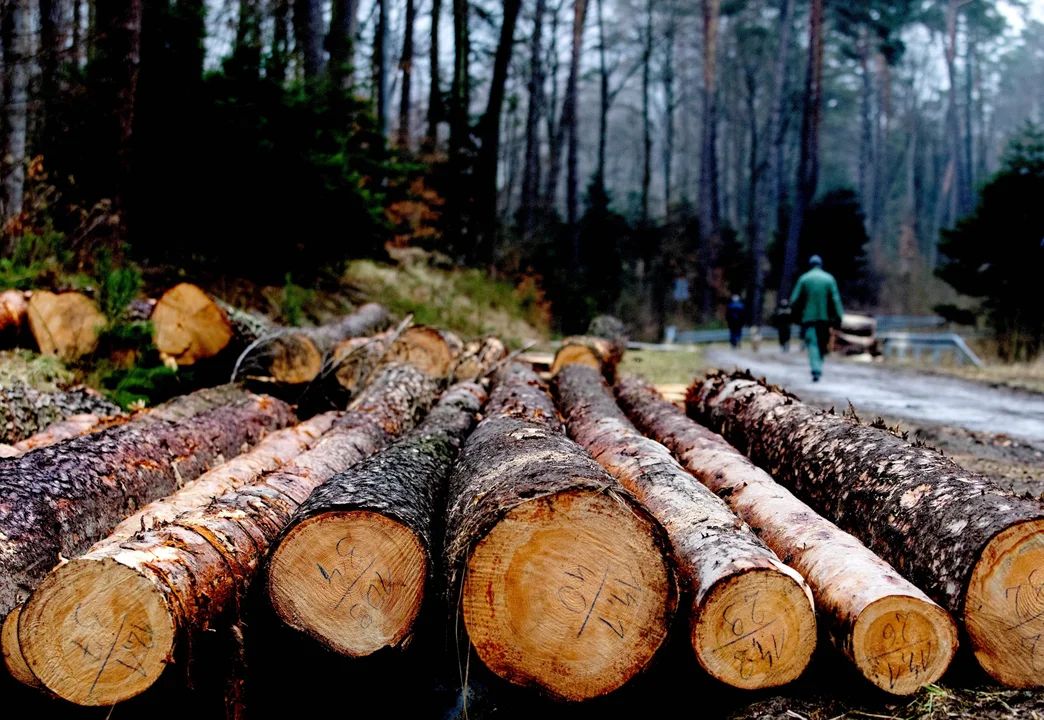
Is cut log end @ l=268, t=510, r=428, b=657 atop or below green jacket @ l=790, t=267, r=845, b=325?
below

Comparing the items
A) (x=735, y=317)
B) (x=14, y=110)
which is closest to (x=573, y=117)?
(x=735, y=317)

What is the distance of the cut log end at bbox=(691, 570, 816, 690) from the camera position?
290 cm

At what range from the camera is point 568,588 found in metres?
2.92

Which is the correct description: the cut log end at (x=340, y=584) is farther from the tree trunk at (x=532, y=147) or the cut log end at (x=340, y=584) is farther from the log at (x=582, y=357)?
the tree trunk at (x=532, y=147)

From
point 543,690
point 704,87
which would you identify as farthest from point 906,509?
point 704,87

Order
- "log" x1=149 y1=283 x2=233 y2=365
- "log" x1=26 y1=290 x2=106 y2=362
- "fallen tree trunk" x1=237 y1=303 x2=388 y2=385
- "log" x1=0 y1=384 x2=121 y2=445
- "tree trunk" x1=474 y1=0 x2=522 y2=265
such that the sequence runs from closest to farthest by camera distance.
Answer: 1. "log" x1=0 y1=384 x2=121 y2=445
2. "log" x1=26 y1=290 x2=106 y2=362
3. "fallen tree trunk" x1=237 y1=303 x2=388 y2=385
4. "log" x1=149 y1=283 x2=233 y2=365
5. "tree trunk" x1=474 y1=0 x2=522 y2=265

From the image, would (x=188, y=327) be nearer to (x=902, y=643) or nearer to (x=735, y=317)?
(x=902, y=643)

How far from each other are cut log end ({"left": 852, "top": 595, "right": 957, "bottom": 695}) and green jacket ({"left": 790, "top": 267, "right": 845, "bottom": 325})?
9866mm

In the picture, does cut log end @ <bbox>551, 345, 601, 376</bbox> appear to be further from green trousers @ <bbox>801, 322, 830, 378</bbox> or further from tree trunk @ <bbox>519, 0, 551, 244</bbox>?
tree trunk @ <bbox>519, 0, 551, 244</bbox>

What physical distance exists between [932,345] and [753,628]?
689 inches

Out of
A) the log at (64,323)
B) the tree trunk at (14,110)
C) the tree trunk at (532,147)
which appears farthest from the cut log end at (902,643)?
the tree trunk at (532,147)

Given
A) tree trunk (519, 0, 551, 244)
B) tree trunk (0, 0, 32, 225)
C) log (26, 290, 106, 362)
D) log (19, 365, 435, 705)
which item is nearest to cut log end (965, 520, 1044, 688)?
log (19, 365, 435, 705)

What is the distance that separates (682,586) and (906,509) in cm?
114

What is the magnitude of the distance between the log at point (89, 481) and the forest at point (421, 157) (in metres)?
4.23
